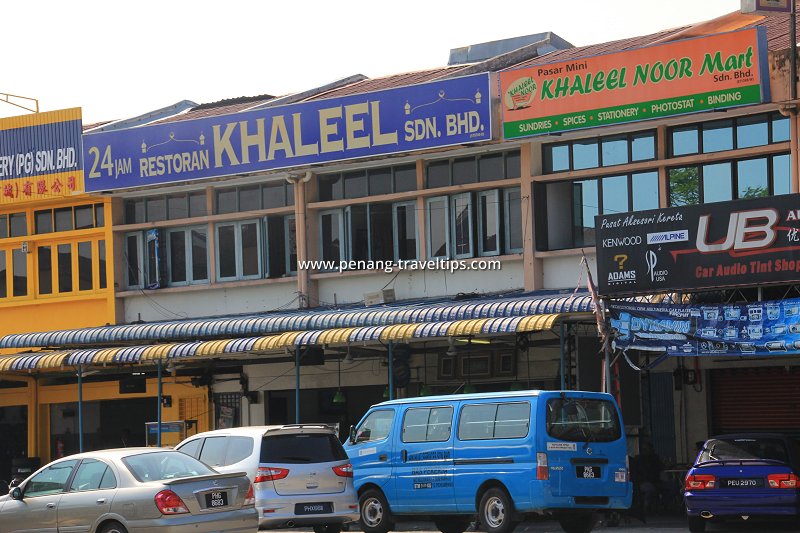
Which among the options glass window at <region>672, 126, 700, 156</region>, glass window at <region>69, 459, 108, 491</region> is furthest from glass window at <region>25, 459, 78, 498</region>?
glass window at <region>672, 126, 700, 156</region>

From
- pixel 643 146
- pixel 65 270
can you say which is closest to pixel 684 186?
pixel 643 146

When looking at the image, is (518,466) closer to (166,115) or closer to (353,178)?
(353,178)

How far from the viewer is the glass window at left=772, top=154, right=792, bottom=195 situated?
24234mm

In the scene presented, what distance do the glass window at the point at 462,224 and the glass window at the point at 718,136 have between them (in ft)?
17.0

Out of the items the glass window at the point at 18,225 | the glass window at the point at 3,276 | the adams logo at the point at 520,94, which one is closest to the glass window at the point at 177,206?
the glass window at the point at 18,225

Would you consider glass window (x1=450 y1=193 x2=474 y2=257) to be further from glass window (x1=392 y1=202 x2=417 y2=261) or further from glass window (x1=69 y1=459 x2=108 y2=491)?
glass window (x1=69 y1=459 x2=108 y2=491)

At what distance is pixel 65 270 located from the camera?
32844 millimetres

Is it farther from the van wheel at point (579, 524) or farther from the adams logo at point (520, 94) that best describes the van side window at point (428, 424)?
the adams logo at point (520, 94)

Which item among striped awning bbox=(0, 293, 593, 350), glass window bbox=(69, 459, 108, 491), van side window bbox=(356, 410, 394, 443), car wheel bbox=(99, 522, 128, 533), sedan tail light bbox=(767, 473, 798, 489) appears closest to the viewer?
car wheel bbox=(99, 522, 128, 533)

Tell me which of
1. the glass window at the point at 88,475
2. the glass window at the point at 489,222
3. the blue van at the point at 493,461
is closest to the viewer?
the glass window at the point at 88,475

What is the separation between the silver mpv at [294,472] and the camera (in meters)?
18.6

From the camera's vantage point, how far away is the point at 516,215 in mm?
27188

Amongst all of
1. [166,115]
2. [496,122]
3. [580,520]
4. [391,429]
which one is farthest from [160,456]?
[166,115]

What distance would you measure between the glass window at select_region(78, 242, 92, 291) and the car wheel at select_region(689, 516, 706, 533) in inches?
689
